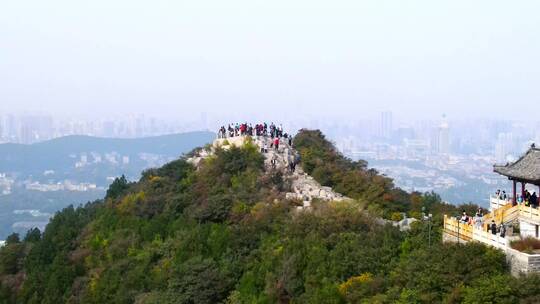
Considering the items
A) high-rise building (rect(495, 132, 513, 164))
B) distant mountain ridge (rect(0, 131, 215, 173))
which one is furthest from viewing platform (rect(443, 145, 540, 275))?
distant mountain ridge (rect(0, 131, 215, 173))

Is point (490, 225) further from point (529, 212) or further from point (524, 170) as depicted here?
point (524, 170)

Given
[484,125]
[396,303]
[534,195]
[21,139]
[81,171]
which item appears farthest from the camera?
[21,139]

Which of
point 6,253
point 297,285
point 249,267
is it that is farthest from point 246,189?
point 6,253

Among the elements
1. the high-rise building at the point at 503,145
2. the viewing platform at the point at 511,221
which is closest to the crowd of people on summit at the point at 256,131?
the viewing platform at the point at 511,221

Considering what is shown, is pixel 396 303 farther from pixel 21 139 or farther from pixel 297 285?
pixel 21 139

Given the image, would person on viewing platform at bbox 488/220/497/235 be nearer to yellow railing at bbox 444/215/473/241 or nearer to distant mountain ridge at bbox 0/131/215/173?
yellow railing at bbox 444/215/473/241

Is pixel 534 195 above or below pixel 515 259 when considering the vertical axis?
above

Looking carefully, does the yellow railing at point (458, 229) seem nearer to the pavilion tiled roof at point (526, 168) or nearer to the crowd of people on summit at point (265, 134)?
the pavilion tiled roof at point (526, 168)
